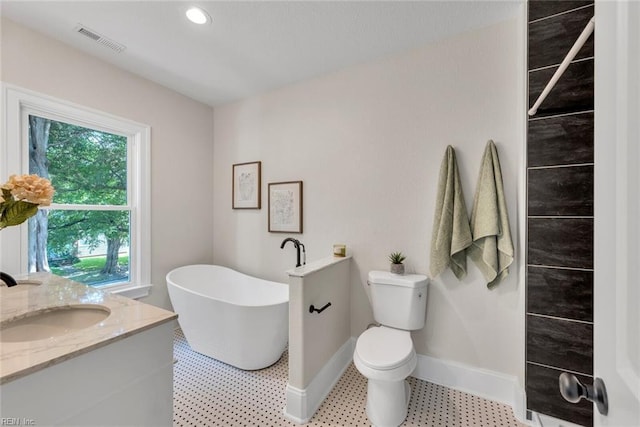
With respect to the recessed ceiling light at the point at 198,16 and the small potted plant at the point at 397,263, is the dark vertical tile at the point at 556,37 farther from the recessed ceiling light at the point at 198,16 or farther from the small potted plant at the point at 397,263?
the recessed ceiling light at the point at 198,16

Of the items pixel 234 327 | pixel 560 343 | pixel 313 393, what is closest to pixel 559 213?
pixel 560 343

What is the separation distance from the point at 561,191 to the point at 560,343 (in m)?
0.85

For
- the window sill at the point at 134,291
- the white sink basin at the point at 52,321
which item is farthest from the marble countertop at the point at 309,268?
the window sill at the point at 134,291

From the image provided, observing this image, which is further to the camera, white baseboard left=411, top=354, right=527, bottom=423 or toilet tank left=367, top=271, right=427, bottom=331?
toilet tank left=367, top=271, right=427, bottom=331

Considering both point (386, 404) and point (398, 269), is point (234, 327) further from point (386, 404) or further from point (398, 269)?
point (398, 269)

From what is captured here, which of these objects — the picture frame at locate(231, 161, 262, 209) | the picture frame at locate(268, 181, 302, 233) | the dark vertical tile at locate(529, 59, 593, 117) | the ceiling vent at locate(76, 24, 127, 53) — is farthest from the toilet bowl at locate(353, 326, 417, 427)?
the ceiling vent at locate(76, 24, 127, 53)

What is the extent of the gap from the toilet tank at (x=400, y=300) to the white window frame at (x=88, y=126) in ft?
7.15

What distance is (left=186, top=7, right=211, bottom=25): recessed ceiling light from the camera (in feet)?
5.38

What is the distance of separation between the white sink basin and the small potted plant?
1682 mm

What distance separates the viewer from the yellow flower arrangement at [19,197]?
1.04 metres

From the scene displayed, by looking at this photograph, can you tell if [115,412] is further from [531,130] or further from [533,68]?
[533,68]

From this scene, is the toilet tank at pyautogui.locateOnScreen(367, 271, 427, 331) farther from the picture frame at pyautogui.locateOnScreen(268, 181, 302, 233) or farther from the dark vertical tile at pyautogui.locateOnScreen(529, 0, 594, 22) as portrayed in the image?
the dark vertical tile at pyautogui.locateOnScreen(529, 0, 594, 22)

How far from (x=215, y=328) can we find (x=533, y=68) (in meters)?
2.78

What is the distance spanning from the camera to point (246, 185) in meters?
2.86
